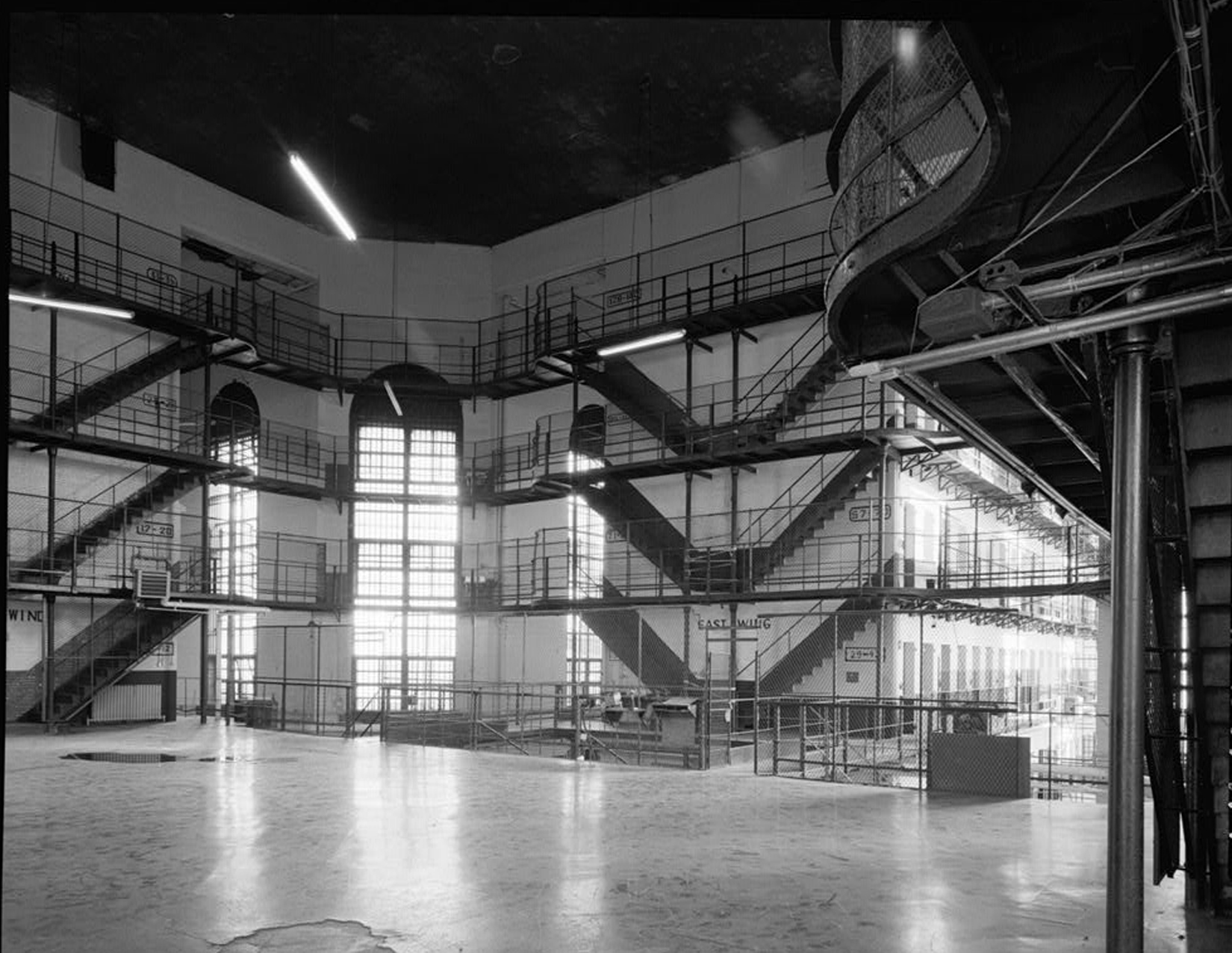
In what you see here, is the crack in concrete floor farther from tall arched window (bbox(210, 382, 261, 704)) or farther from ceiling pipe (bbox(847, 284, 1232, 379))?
tall arched window (bbox(210, 382, 261, 704))

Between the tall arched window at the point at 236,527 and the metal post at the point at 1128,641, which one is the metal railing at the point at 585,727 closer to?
the tall arched window at the point at 236,527

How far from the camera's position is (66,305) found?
19.8 meters

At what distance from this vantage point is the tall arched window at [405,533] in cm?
3102

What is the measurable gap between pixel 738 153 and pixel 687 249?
2.82 meters

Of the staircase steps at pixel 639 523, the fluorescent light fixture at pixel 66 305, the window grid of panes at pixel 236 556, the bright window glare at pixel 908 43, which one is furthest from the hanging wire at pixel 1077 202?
the window grid of panes at pixel 236 556

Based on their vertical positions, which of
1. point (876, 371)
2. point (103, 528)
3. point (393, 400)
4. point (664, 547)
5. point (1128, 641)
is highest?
point (393, 400)

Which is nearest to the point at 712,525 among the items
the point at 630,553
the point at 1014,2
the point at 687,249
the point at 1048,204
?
the point at 630,553

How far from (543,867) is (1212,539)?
6082mm

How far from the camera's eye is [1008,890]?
8562 mm

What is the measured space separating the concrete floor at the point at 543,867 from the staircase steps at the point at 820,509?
8.99 metres

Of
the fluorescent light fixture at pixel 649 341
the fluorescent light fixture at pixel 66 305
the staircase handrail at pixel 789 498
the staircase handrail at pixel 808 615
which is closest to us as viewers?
the fluorescent light fixture at pixel 66 305

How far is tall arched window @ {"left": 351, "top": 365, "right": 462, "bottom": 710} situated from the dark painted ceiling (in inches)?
254

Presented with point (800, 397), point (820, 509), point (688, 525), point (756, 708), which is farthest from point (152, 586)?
point (800, 397)

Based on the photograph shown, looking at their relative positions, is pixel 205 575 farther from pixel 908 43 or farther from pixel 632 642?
pixel 908 43
